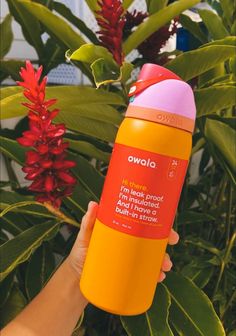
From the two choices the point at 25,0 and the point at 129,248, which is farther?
the point at 25,0

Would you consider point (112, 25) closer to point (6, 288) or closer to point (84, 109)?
point (84, 109)

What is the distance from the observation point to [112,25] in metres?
0.63

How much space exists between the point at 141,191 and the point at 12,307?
1.88 ft

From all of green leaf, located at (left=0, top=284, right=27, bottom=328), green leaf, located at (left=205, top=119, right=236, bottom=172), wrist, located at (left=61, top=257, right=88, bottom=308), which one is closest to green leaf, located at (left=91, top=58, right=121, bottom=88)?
green leaf, located at (left=205, top=119, right=236, bottom=172)

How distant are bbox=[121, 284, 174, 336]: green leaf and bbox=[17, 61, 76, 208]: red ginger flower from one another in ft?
0.93

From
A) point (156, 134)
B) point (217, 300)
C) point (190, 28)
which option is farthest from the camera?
point (190, 28)

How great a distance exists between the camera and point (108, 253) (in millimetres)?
544

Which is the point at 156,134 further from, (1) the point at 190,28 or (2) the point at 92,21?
(2) the point at 92,21

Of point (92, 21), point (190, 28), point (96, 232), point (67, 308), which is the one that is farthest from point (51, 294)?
point (92, 21)

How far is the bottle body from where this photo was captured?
0.52 m

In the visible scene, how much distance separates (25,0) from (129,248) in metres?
0.49

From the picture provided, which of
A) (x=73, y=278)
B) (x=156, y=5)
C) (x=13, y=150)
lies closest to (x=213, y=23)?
(x=156, y=5)

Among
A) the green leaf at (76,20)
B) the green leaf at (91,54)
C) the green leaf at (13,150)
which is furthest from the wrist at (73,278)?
the green leaf at (76,20)

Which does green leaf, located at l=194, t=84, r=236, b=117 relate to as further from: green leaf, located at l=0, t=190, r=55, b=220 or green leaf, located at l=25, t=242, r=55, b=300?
green leaf, located at l=25, t=242, r=55, b=300
